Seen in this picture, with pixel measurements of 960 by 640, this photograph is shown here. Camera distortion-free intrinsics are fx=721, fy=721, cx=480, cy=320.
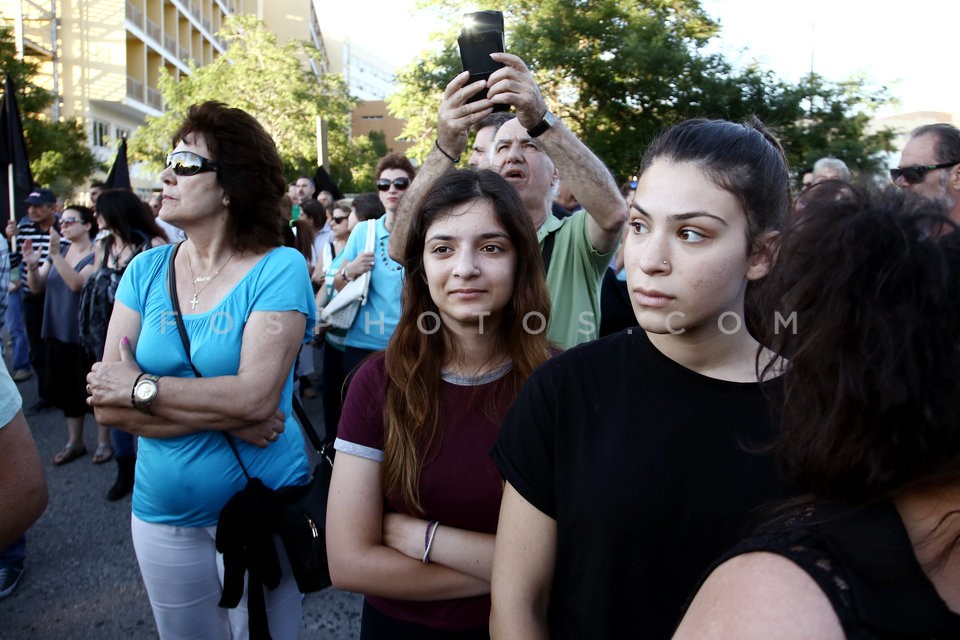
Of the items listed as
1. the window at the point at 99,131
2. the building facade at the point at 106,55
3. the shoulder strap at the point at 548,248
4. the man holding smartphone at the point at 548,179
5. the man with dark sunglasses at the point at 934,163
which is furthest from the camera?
the window at the point at 99,131

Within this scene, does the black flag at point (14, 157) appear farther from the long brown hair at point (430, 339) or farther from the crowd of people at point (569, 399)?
the long brown hair at point (430, 339)

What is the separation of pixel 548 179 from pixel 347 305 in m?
1.81

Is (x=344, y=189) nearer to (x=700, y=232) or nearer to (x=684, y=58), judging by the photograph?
(x=684, y=58)

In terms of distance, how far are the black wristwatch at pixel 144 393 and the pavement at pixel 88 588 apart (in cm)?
179

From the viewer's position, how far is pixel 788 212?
1558 millimetres

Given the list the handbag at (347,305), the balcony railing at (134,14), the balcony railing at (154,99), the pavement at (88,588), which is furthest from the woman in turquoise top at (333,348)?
the balcony railing at (154,99)

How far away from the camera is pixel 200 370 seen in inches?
93.6

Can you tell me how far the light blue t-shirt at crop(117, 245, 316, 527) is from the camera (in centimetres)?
235

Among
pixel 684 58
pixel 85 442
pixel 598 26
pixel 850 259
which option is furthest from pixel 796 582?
pixel 598 26

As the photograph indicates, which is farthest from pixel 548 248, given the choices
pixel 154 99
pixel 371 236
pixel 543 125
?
pixel 154 99

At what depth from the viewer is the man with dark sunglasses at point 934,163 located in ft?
13.1

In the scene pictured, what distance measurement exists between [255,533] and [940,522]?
1948 millimetres

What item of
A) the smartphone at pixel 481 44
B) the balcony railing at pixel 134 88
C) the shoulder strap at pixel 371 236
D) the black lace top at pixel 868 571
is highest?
the balcony railing at pixel 134 88

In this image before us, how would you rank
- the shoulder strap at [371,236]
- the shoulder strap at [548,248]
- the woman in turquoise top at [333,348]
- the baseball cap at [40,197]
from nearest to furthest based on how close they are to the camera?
the shoulder strap at [548,248] < the shoulder strap at [371,236] < the woman in turquoise top at [333,348] < the baseball cap at [40,197]
